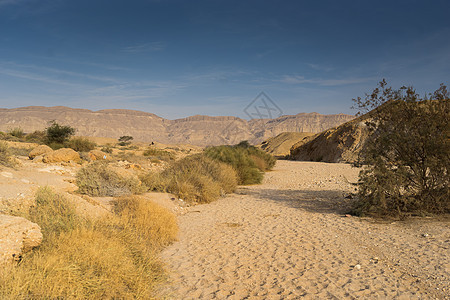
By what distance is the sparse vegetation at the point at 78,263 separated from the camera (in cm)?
287

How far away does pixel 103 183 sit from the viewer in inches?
358

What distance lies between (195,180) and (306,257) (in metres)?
6.64

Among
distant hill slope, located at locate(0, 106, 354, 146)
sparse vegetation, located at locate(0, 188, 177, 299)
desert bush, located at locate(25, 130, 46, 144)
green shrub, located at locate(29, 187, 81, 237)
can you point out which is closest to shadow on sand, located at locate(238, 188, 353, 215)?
sparse vegetation, located at locate(0, 188, 177, 299)

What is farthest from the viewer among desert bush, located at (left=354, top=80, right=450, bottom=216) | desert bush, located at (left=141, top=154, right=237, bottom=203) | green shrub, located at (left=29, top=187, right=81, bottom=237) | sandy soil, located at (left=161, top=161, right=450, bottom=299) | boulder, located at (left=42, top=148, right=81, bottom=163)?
boulder, located at (left=42, top=148, right=81, bottom=163)

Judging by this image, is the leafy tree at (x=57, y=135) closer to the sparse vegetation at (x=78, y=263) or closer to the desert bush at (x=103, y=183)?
the desert bush at (x=103, y=183)

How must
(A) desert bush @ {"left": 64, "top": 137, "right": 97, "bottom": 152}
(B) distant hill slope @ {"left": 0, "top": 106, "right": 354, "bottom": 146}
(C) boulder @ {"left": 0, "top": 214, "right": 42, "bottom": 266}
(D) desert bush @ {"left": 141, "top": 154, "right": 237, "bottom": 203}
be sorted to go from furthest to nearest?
1. (B) distant hill slope @ {"left": 0, "top": 106, "right": 354, "bottom": 146}
2. (A) desert bush @ {"left": 64, "top": 137, "right": 97, "bottom": 152}
3. (D) desert bush @ {"left": 141, "top": 154, "right": 237, "bottom": 203}
4. (C) boulder @ {"left": 0, "top": 214, "right": 42, "bottom": 266}

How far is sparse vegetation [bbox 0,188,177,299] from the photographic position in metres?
2.87

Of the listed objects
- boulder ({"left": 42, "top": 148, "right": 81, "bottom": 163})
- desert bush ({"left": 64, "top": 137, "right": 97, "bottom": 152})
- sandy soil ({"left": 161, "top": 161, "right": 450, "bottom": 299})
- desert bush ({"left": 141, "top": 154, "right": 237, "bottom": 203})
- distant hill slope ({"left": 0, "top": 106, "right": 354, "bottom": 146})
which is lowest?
sandy soil ({"left": 161, "top": 161, "right": 450, "bottom": 299})

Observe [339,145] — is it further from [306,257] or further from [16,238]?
[16,238]

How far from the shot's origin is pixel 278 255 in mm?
5379

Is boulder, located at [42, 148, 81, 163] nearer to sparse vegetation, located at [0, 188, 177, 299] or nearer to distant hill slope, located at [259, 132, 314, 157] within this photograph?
sparse vegetation, located at [0, 188, 177, 299]

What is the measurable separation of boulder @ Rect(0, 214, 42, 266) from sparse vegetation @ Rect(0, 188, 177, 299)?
123 mm

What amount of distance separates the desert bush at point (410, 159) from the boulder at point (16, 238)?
7.11 metres

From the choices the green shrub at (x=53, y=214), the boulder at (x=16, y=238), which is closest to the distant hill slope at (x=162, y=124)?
the green shrub at (x=53, y=214)
